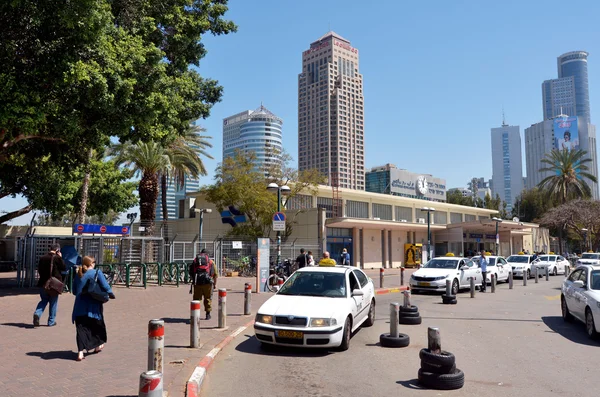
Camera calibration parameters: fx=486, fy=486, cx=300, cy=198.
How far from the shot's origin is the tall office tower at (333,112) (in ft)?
534

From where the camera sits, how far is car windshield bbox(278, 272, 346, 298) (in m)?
9.50

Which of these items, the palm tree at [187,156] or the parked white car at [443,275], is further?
the palm tree at [187,156]

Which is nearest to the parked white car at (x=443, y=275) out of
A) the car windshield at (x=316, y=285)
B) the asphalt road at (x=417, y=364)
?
the asphalt road at (x=417, y=364)

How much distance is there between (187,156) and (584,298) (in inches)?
1154

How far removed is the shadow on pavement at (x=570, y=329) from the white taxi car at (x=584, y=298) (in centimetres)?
19

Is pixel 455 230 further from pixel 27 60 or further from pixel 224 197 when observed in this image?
pixel 27 60

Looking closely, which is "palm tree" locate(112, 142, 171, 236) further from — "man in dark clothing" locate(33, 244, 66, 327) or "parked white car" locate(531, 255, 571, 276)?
"parked white car" locate(531, 255, 571, 276)

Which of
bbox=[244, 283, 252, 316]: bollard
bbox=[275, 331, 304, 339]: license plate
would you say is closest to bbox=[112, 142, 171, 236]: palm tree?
bbox=[244, 283, 252, 316]: bollard

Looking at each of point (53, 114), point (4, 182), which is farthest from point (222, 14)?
point (4, 182)

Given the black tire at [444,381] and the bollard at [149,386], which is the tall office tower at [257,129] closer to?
the black tire at [444,381]

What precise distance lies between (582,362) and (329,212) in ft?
117

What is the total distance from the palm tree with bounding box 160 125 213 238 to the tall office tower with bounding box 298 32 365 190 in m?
121

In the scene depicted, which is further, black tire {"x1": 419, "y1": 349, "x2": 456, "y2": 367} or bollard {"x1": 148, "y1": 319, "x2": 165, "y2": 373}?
Answer: black tire {"x1": 419, "y1": 349, "x2": 456, "y2": 367}

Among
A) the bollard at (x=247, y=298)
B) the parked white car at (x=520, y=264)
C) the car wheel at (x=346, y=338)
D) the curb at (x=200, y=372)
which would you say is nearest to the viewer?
the curb at (x=200, y=372)
